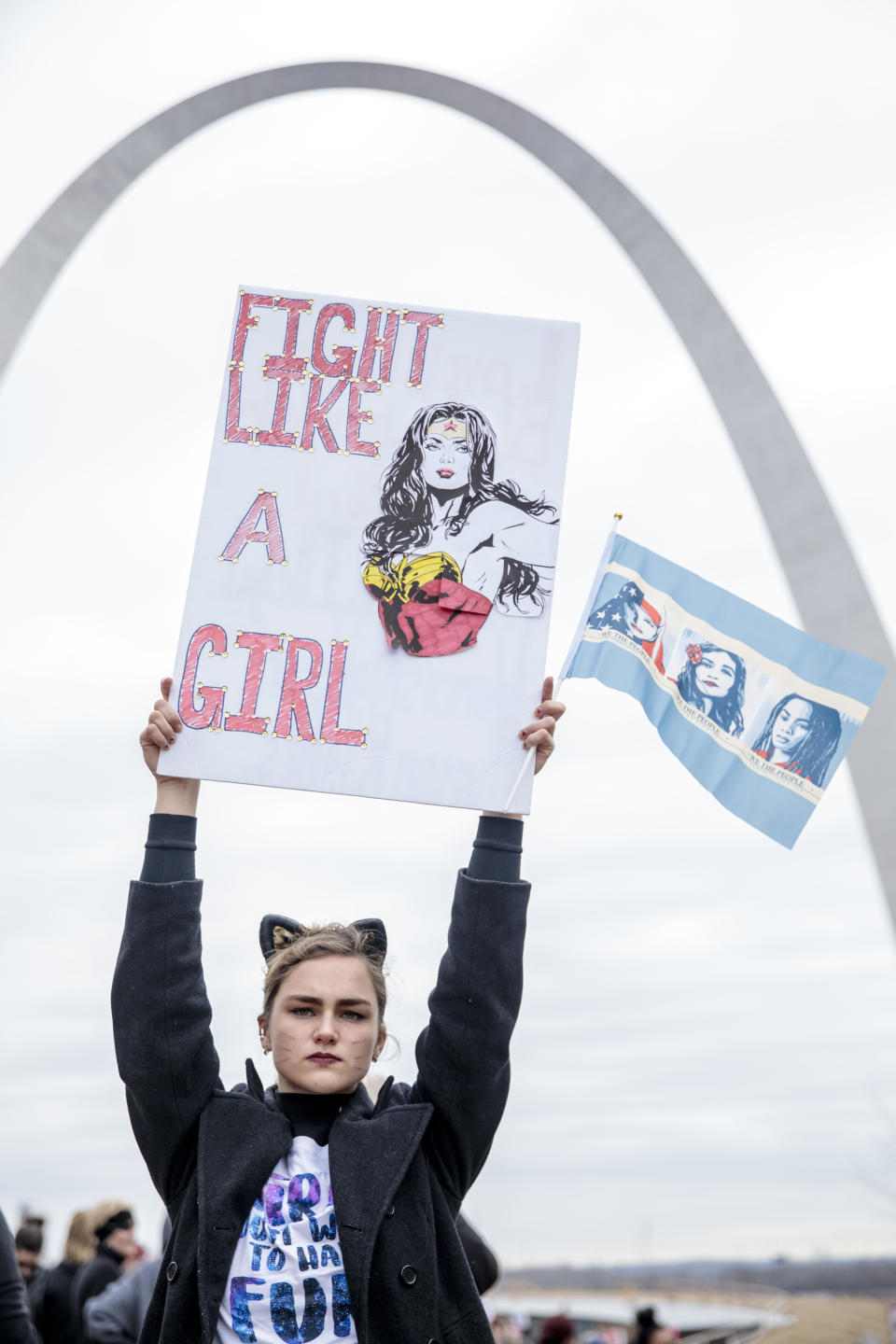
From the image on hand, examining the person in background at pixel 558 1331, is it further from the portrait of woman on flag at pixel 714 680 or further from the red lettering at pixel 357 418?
the red lettering at pixel 357 418

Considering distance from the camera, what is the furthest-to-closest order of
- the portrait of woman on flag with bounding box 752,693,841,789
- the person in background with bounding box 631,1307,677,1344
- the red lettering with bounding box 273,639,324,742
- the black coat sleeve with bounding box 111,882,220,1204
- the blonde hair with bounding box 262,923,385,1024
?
the person in background with bounding box 631,1307,677,1344 → the portrait of woman on flag with bounding box 752,693,841,789 → the red lettering with bounding box 273,639,324,742 → the blonde hair with bounding box 262,923,385,1024 → the black coat sleeve with bounding box 111,882,220,1204

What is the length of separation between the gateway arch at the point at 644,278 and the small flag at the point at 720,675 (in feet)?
35.3

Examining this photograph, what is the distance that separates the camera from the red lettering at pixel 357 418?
455cm

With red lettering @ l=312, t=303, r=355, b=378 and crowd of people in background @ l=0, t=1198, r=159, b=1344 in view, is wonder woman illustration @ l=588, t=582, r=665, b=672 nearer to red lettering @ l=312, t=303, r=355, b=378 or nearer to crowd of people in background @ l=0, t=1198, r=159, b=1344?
red lettering @ l=312, t=303, r=355, b=378

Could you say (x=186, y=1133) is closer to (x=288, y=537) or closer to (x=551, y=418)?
(x=288, y=537)

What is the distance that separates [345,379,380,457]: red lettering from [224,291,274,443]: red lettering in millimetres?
289

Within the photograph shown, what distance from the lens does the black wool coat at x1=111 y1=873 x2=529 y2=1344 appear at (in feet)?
11.2

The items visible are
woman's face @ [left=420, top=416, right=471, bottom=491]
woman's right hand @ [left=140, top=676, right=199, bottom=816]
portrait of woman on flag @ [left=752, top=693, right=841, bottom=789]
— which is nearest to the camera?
woman's right hand @ [left=140, top=676, right=199, bottom=816]

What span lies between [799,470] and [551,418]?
1279 cm

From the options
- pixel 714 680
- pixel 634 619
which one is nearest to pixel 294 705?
pixel 634 619

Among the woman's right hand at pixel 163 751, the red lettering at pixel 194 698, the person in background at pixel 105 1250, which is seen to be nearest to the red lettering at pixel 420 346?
the red lettering at pixel 194 698

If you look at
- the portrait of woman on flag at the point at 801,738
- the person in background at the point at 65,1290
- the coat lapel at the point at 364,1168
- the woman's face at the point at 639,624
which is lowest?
the person in background at the point at 65,1290

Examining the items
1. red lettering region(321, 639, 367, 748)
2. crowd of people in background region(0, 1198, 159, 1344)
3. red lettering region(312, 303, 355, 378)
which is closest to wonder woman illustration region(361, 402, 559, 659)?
red lettering region(321, 639, 367, 748)

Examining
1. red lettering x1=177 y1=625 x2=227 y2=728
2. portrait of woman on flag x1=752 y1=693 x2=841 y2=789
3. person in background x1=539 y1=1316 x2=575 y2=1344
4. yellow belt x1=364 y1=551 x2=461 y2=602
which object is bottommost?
person in background x1=539 y1=1316 x2=575 y2=1344
